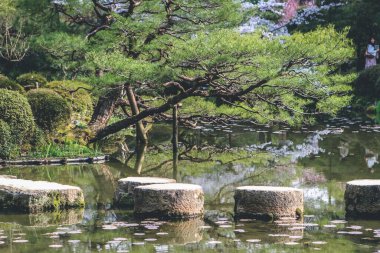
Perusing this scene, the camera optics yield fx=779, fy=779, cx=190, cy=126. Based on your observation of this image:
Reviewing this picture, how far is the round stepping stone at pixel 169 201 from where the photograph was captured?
27.7 feet

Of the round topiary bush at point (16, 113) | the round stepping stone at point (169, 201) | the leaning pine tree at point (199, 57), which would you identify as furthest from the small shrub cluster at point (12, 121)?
the round stepping stone at point (169, 201)

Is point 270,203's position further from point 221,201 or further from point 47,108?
point 47,108

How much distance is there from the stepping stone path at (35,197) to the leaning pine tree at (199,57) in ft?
13.7

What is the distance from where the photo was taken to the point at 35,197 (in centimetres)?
877

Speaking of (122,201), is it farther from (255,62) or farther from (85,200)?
(255,62)

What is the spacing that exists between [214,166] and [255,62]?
2.22 metres

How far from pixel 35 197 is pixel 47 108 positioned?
19.0 ft

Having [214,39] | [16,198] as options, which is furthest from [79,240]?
[214,39]

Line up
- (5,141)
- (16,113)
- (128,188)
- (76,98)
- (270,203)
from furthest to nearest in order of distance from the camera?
1. (76,98)
2. (5,141)
3. (16,113)
4. (128,188)
5. (270,203)

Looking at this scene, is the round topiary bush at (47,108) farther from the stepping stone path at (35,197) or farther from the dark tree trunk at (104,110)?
the stepping stone path at (35,197)

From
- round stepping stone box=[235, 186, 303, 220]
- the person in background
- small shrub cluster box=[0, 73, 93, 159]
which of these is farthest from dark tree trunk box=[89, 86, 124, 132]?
the person in background

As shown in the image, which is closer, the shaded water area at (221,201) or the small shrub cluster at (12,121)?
the shaded water area at (221,201)

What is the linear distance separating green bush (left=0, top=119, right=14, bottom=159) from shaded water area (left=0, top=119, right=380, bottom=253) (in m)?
0.76

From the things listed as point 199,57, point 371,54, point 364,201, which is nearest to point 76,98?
point 199,57
